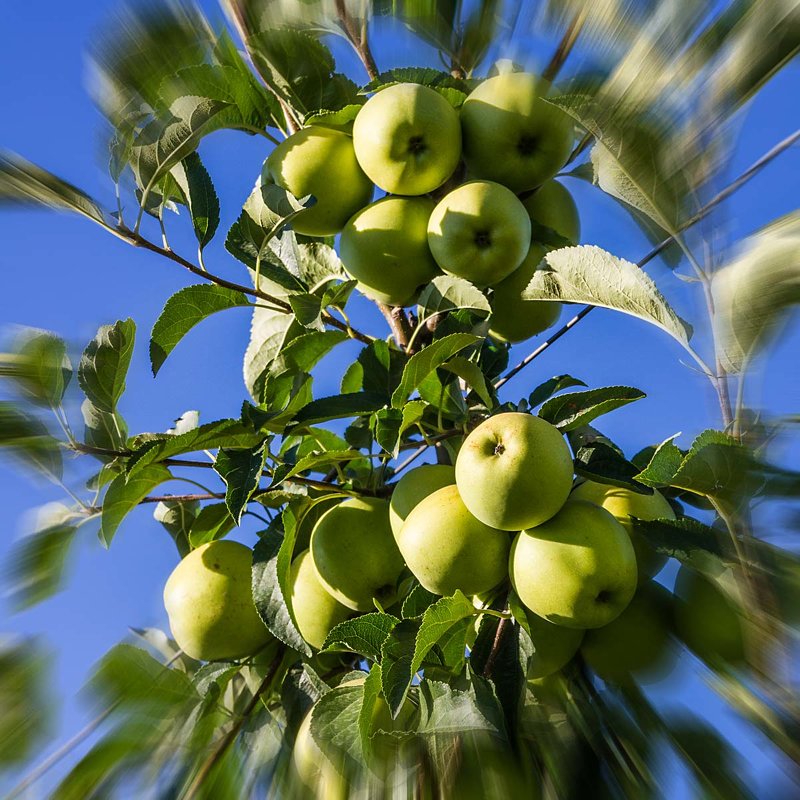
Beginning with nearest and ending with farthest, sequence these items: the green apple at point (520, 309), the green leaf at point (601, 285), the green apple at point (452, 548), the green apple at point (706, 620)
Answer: the green apple at point (706, 620) → the green leaf at point (601, 285) → the green apple at point (452, 548) → the green apple at point (520, 309)

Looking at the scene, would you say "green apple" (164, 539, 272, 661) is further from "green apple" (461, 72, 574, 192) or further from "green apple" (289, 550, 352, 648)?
"green apple" (461, 72, 574, 192)

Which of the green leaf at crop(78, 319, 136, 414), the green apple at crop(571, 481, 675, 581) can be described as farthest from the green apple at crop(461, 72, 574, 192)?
the green leaf at crop(78, 319, 136, 414)

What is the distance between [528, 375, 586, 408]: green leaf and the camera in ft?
4.98

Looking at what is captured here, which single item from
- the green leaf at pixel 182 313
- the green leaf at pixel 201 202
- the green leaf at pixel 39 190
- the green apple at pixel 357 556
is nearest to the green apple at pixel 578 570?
the green apple at pixel 357 556

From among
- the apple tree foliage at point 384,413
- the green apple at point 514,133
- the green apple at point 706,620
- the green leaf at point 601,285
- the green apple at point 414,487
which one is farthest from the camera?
the green apple at point 514,133

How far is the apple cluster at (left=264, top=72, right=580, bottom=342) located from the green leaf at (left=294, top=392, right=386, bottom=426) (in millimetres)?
241

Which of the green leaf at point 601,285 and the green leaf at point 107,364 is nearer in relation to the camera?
the green leaf at point 601,285

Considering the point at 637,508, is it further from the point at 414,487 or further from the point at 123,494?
the point at 123,494

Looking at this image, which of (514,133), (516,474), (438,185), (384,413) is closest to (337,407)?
(384,413)

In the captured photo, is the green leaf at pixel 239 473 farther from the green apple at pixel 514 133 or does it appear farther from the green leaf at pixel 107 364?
the green apple at pixel 514 133

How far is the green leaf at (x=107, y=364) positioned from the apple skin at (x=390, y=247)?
430mm

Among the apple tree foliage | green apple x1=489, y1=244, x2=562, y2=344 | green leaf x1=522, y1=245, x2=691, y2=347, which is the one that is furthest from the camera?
green apple x1=489, y1=244, x2=562, y2=344

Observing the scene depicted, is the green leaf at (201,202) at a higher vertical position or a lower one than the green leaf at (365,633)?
higher

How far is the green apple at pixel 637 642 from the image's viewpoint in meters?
1.18
